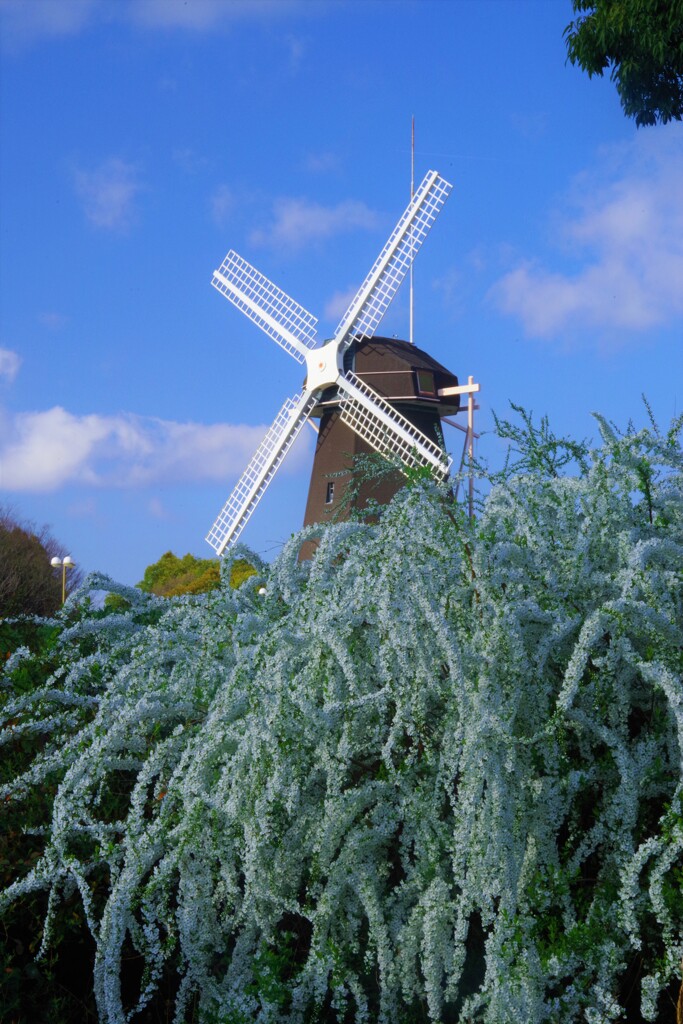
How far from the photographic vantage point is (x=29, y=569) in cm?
2575

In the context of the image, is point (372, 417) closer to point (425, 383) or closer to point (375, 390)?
point (375, 390)

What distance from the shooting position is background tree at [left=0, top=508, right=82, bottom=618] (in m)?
22.4

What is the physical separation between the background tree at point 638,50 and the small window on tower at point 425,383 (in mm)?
7067

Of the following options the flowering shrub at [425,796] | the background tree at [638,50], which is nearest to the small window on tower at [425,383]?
the background tree at [638,50]

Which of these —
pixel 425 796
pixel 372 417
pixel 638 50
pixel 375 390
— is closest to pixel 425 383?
pixel 375 390

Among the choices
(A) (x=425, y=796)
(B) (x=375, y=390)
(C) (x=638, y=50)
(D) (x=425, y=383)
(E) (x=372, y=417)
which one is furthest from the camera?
(D) (x=425, y=383)

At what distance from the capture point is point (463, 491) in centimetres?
403

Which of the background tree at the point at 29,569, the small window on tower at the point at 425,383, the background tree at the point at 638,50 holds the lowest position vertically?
the background tree at the point at 29,569

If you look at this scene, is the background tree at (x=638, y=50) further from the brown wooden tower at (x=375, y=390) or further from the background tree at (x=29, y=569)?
the background tree at (x=29, y=569)

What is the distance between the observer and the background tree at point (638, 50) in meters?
15.8

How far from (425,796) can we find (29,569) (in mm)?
Answer: 24294

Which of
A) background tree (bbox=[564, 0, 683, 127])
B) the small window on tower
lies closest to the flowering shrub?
background tree (bbox=[564, 0, 683, 127])

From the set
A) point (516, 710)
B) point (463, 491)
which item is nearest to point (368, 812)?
point (516, 710)

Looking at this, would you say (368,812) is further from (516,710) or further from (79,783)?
(79,783)
